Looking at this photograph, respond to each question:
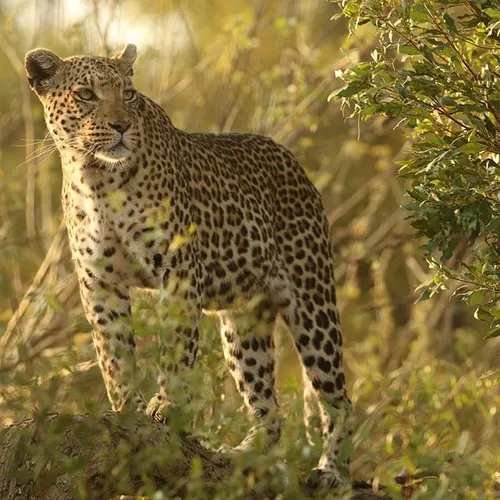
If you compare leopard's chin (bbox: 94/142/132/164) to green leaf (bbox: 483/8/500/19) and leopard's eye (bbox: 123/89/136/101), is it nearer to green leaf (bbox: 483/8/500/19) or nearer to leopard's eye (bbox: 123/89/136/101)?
leopard's eye (bbox: 123/89/136/101)

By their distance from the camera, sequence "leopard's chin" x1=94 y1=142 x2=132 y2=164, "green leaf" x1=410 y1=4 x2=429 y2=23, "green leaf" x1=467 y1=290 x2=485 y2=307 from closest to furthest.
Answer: "green leaf" x1=410 y1=4 x2=429 y2=23 < "green leaf" x1=467 y1=290 x2=485 y2=307 < "leopard's chin" x1=94 y1=142 x2=132 y2=164

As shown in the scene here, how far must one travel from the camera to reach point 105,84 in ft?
29.9

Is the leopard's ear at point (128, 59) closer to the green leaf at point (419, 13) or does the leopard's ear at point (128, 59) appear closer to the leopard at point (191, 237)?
the leopard at point (191, 237)

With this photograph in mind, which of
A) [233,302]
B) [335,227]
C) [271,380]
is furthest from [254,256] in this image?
[335,227]

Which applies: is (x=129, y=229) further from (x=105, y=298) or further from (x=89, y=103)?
(x=89, y=103)

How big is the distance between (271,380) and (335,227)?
15207 mm

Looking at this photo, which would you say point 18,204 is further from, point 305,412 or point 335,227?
point 335,227

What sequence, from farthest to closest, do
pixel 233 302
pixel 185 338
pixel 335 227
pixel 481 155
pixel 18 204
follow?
pixel 335 227
pixel 18 204
pixel 233 302
pixel 185 338
pixel 481 155

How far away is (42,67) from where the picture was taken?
936 centimetres

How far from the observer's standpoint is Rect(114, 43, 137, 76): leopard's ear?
950 centimetres

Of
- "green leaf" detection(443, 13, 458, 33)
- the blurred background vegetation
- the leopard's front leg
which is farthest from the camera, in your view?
the leopard's front leg

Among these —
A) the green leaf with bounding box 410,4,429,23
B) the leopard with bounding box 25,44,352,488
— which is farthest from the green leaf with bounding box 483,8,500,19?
the leopard with bounding box 25,44,352,488

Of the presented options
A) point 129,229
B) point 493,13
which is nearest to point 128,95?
point 129,229

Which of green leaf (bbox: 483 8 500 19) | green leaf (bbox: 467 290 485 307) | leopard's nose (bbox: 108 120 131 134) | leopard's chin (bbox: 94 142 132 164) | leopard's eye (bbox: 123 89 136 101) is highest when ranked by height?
green leaf (bbox: 483 8 500 19)
